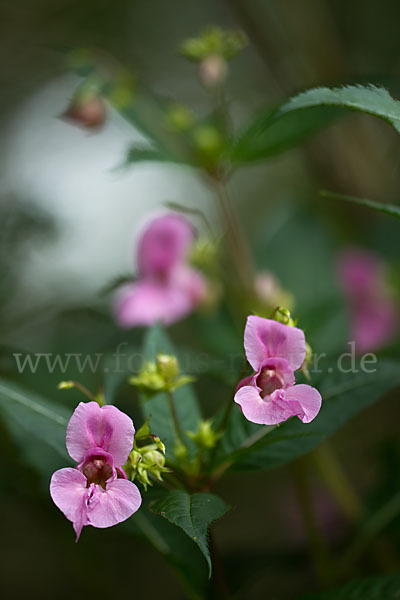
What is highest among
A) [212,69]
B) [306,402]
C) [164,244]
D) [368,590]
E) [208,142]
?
[212,69]

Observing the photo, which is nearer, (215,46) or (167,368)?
(167,368)

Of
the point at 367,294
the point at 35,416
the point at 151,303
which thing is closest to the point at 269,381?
the point at 35,416

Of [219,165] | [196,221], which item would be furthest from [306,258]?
[196,221]

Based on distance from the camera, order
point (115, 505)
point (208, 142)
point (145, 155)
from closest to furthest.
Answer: point (115, 505) < point (145, 155) < point (208, 142)

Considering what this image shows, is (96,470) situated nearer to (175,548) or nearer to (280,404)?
(280,404)

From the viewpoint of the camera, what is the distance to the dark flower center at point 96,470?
1.80 feet

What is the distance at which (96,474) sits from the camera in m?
0.55

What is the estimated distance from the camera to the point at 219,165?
107 centimetres

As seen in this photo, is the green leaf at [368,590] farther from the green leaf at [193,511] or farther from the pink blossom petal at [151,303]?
the pink blossom petal at [151,303]

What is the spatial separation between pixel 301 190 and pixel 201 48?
80 centimetres

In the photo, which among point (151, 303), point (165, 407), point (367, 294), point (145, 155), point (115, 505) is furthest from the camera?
point (367, 294)

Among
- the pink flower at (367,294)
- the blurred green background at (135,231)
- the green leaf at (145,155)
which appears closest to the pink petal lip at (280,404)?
the blurred green background at (135,231)

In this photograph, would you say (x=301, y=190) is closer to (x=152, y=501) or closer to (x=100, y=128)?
(x=100, y=128)

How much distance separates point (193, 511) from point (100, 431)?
0.11 meters
